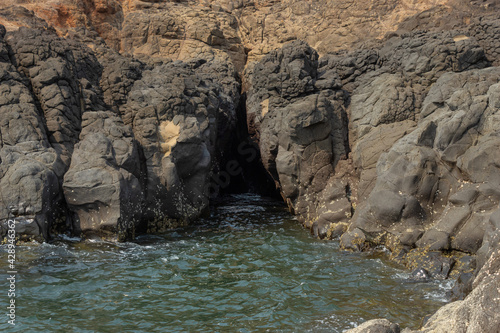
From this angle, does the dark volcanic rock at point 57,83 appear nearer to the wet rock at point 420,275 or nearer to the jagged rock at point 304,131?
the jagged rock at point 304,131

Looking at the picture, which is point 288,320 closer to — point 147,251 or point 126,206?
point 147,251

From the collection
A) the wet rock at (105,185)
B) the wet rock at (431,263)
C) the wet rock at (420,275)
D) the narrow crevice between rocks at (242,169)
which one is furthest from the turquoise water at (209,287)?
the narrow crevice between rocks at (242,169)

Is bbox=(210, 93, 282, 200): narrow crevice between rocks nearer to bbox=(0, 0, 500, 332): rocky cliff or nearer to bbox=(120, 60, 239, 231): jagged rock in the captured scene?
bbox=(0, 0, 500, 332): rocky cliff

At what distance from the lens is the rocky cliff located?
42.4 feet

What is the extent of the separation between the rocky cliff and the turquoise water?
0.99m

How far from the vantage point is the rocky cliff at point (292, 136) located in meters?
12.9

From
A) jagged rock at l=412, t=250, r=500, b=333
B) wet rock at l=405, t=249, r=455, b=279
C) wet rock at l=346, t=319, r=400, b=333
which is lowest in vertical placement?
wet rock at l=405, t=249, r=455, b=279

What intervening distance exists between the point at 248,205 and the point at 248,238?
6.34 meters

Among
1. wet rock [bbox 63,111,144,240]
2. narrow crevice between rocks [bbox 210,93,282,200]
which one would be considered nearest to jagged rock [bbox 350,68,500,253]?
wet rock [bbox 63,111,144,240]

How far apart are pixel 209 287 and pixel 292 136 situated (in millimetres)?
7422

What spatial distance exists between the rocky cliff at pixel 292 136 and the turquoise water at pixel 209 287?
0.99 m

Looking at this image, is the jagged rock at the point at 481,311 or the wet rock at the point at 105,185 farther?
the wet rock at the point at 105,185

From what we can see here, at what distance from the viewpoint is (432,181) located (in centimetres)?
1308

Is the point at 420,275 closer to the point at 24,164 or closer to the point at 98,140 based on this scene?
the point at 98,140
